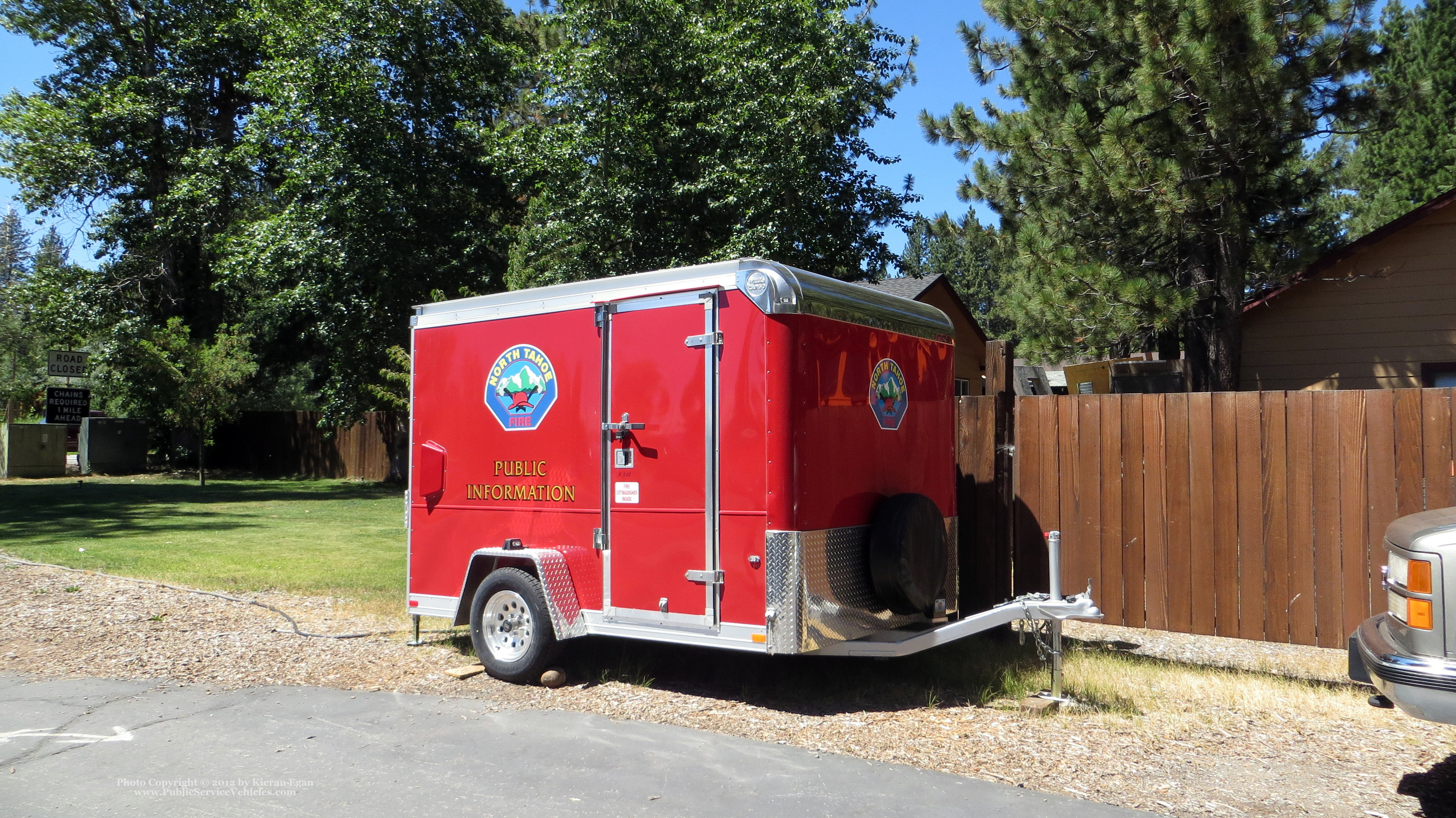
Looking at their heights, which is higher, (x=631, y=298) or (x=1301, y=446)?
(x=631, y=298)

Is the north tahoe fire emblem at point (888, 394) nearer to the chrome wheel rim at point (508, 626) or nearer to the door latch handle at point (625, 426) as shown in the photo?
the door latch handle at point (625, 426)

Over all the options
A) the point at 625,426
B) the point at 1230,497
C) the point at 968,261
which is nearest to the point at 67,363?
the point at 625,426

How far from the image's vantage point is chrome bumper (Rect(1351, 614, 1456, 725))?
406 cm

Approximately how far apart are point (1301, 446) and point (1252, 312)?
754 centimetres

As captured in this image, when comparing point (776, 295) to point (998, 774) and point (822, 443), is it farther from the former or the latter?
point (998, 774)

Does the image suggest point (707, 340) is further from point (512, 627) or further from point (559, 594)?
point (512, 627)

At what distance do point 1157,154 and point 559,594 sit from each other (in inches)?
339

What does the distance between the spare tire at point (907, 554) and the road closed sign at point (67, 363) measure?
2942 cm

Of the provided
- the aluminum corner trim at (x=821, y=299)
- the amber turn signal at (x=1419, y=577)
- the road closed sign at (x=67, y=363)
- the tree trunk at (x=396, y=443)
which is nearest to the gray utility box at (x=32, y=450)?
the road closed sign at (x=67, y=363)

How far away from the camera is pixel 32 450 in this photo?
30.8 meters

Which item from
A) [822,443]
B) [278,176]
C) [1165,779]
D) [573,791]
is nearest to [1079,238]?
[822,443]

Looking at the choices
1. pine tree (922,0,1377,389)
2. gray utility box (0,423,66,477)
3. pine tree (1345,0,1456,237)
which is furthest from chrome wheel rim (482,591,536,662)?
gray utility box (0,423,66,477)

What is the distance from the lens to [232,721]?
611cm

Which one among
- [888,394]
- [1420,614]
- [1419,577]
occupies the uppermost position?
[888,394]
